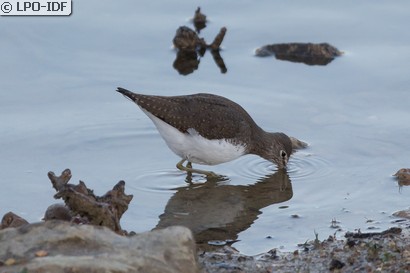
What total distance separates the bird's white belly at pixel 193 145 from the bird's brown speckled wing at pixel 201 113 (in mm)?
58

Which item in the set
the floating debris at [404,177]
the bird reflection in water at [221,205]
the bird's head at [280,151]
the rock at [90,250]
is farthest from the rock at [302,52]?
the rock at [90,250]

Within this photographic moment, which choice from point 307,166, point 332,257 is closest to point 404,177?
point 307,166

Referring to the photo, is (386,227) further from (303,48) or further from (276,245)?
(303,48)

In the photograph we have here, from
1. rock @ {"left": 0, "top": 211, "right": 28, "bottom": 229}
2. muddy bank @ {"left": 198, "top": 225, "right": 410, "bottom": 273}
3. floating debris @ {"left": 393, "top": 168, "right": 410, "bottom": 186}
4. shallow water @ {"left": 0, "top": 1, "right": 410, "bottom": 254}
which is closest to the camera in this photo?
muddy bank @ {"left": 198, "top": 225, "right": 410, "bottom": 273}

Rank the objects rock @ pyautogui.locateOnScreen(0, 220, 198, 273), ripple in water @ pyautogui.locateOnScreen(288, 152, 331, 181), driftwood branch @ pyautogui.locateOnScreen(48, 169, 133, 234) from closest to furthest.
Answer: rock @ pyautogui.locateOnScreen(0, 220, 198, 273)
driftwood branch @ pyautogui.locateOnScreen(48, 169, 133, 234)
ripple in water @ pyautogui.locateOnScreen(288, 152, 331, 181)

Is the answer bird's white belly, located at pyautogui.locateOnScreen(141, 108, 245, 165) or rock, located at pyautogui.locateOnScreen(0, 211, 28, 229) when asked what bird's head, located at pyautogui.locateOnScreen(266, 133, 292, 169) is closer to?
bird's white belly, located at pyautogui.locateOnScreen(141, 108, 245, 165)

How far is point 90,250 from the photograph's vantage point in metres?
6.51

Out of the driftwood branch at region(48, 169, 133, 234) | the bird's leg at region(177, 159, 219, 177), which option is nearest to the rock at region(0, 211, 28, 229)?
the driftwood branch at region(48, 169, 133, 234)

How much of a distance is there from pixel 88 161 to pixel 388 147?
11.6ft

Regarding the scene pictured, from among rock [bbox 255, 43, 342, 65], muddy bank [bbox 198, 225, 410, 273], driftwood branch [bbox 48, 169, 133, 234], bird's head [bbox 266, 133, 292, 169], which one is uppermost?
rock [bbox 255, 43, 342, 65]

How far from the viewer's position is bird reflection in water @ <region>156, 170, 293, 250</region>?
910 centimetres

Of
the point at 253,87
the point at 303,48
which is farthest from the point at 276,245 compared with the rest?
the point at 303,48

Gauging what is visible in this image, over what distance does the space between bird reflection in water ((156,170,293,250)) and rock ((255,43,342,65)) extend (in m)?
3.24

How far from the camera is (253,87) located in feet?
41.6
